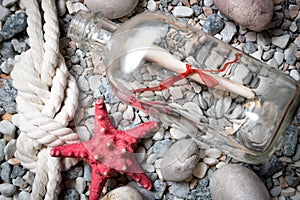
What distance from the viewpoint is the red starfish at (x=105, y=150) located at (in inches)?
33.6

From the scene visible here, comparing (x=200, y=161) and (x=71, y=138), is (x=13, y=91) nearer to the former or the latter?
(x=71, y=138)

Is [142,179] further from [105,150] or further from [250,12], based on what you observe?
[250,12]

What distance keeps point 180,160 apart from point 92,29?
239 mm

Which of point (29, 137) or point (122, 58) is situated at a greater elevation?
point (122, 58)

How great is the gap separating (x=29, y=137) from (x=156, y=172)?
0.68 feet

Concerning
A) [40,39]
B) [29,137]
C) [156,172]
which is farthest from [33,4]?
[156,172]

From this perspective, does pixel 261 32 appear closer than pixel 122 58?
No

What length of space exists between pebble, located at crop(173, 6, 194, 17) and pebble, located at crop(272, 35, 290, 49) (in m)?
0.15

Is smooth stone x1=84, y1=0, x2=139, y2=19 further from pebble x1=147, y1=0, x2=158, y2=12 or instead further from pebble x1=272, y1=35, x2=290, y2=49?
pebble x1=272, y1=35, x2=290, y2=49

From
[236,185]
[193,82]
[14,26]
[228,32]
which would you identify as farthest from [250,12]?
[14,26]

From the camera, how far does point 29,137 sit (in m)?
0.87

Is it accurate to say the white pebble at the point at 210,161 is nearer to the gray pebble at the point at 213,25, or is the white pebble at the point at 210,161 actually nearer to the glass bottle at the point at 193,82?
the glass bottle at the point at 193,82

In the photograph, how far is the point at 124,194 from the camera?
84cm

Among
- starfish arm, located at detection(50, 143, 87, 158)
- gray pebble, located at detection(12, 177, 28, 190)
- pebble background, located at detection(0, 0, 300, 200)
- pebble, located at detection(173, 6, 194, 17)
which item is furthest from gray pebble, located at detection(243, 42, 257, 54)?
gray pebble, located at detection(12, 177, 28, 190)
